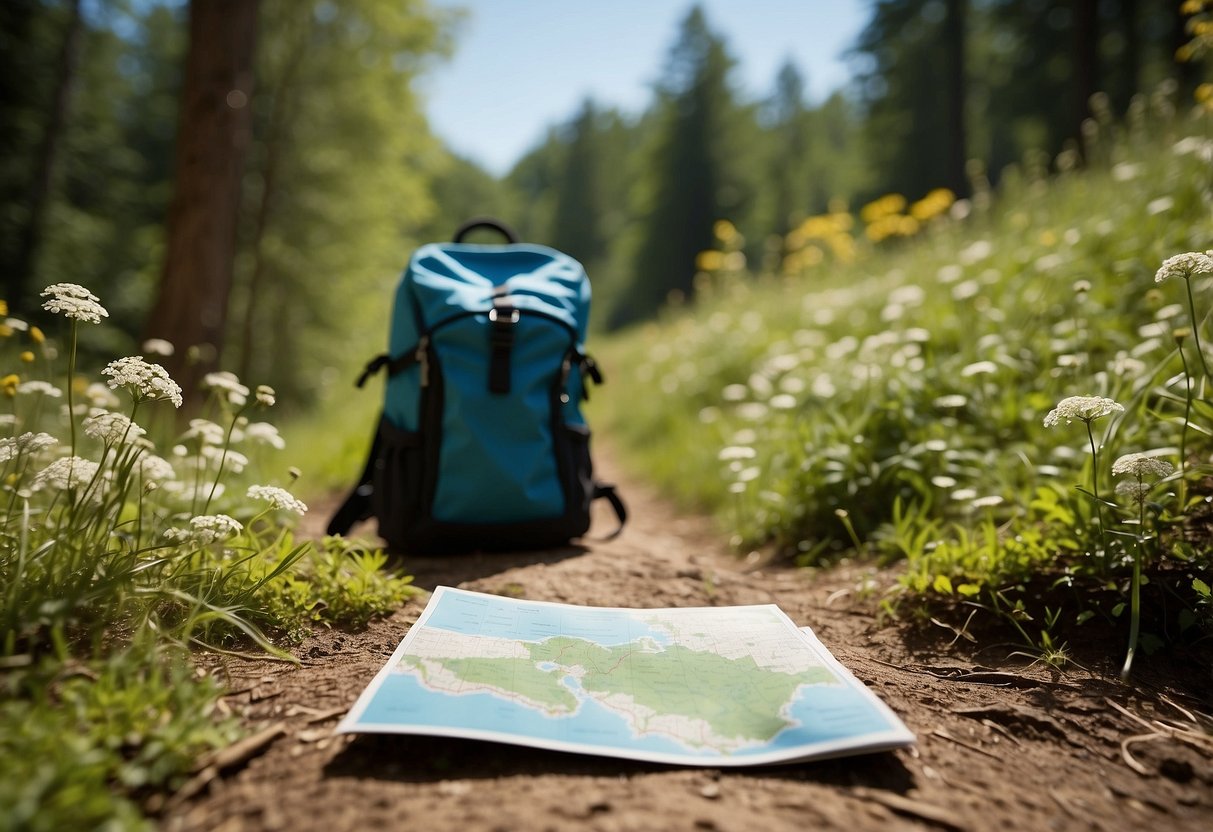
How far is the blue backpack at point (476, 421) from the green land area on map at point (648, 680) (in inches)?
35.1

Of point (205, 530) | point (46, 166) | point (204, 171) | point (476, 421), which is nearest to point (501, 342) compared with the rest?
point (476, 421)

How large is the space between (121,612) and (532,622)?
81 cm

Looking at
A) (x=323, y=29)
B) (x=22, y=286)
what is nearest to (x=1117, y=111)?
(x=323, y=29)

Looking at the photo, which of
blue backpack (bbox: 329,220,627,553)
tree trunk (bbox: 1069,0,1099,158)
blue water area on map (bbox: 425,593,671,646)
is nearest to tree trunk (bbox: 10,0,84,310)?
blue backpack (bbox: 329,220,627,553)

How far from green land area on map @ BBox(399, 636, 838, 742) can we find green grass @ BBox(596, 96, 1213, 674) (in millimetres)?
733

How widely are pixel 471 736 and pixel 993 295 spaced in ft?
10.8

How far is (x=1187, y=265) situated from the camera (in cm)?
145

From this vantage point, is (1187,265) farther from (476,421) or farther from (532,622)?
(476,421)

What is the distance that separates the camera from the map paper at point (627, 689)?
109cm

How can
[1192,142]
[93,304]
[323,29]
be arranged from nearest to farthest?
1. [93,304]
2. [1192,142]
3. [323,29]

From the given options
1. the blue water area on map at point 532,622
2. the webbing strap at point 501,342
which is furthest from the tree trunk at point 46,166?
the blue water area on map at point 532,622

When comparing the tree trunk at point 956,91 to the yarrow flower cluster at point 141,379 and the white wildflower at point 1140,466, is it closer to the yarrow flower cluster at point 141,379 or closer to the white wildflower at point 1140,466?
the white wildflower at point 1140,466

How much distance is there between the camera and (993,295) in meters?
3.34

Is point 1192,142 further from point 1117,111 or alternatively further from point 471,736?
point 1117,111
